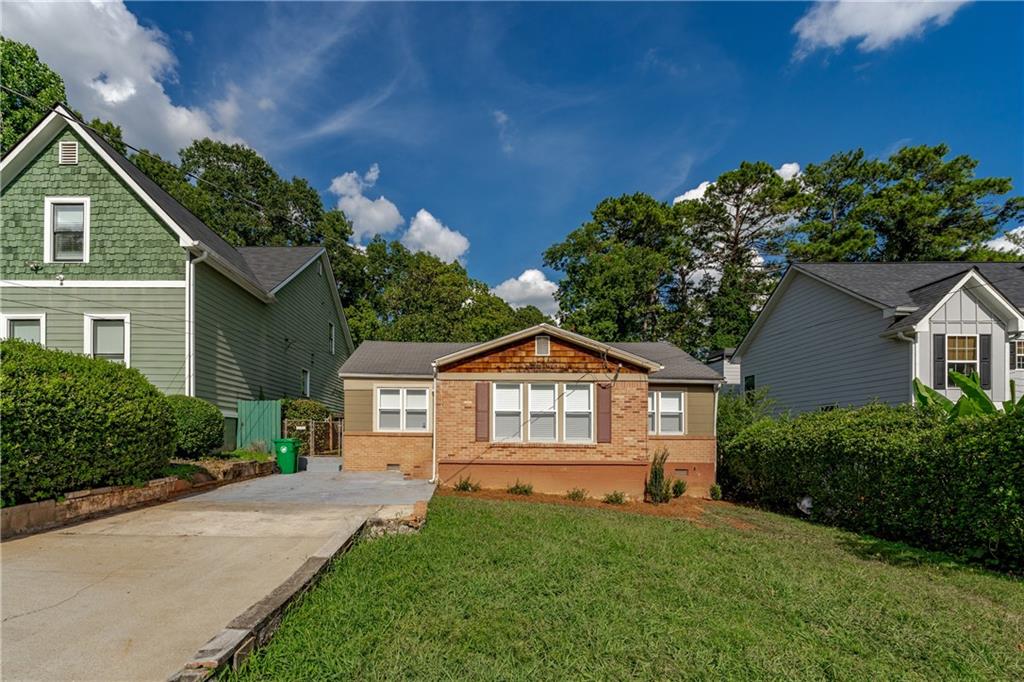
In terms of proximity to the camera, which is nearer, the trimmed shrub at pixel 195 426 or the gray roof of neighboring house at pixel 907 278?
the trimmed shrub at pixel 195 426

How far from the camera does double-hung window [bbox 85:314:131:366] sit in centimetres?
1284

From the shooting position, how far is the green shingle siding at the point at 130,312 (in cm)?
1279

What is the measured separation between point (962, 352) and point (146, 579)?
18344 millimetres

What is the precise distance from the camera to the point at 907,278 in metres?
17.4

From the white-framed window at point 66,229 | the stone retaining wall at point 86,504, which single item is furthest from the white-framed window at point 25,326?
the stone retaining wall at point 86,504

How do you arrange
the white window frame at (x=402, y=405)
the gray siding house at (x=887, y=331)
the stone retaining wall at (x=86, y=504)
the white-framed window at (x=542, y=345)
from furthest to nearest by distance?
the white window frame at (x=402, y=405) < the gray siding house at (x=887, y=331) < the white-framed window at (x=542, y=345) < the stone retaining wall at (x=86, y=504)

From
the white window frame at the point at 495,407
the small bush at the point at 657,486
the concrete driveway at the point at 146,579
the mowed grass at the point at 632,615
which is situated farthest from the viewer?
the white window frame at the point at 495,407

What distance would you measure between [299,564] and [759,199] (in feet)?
117

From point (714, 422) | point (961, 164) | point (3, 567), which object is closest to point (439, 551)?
point (3, 567)

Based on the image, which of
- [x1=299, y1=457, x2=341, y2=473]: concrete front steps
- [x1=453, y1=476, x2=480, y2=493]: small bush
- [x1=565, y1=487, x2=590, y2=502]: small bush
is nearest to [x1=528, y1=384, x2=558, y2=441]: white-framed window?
[x1=565, y1=487, x2=590, y2=502]: small bush

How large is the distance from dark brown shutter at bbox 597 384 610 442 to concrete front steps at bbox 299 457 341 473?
7246 millimetres

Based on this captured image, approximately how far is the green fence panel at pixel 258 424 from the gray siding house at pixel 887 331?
17661mm

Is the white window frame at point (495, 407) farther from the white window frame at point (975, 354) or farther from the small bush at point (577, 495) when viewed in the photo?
the white window frame at point (975, 354)

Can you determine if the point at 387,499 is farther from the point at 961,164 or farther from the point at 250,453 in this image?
the point at 961,164
